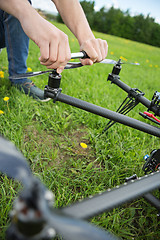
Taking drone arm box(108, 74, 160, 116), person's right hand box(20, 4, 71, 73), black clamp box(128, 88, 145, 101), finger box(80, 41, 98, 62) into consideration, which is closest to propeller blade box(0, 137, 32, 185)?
person's right hand box(20, 4, 71, 73)

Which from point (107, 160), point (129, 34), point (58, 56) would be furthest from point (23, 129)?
point (129, 34)

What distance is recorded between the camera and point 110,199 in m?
0.52

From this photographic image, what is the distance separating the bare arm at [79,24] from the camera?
46.4 inches

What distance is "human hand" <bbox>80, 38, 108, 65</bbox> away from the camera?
1120mm

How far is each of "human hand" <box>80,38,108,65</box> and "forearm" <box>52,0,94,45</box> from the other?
0.19 metres

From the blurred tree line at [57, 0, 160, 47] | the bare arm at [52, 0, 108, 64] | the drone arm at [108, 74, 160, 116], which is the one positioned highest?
the blurred tree line at [57, 0, 160, 47]

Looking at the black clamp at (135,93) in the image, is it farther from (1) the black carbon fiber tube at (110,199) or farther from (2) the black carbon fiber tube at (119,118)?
(1) the black carbon fiber tube at (110,199)

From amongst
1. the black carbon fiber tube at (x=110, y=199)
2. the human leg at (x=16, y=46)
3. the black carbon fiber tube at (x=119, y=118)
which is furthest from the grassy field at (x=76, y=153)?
the black carbon fiber tube at (x=110, y=199)

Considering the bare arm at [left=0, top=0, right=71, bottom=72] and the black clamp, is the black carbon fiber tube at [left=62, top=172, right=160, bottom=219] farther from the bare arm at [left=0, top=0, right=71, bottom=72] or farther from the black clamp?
the black clamp

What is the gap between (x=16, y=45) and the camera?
211 centimetres

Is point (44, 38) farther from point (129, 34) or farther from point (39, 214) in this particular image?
point (129, 34)

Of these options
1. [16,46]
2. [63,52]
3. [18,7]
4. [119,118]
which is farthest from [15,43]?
[119,118]

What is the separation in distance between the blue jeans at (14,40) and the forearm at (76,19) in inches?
26.3

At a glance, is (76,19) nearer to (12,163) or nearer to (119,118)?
(119,118)
